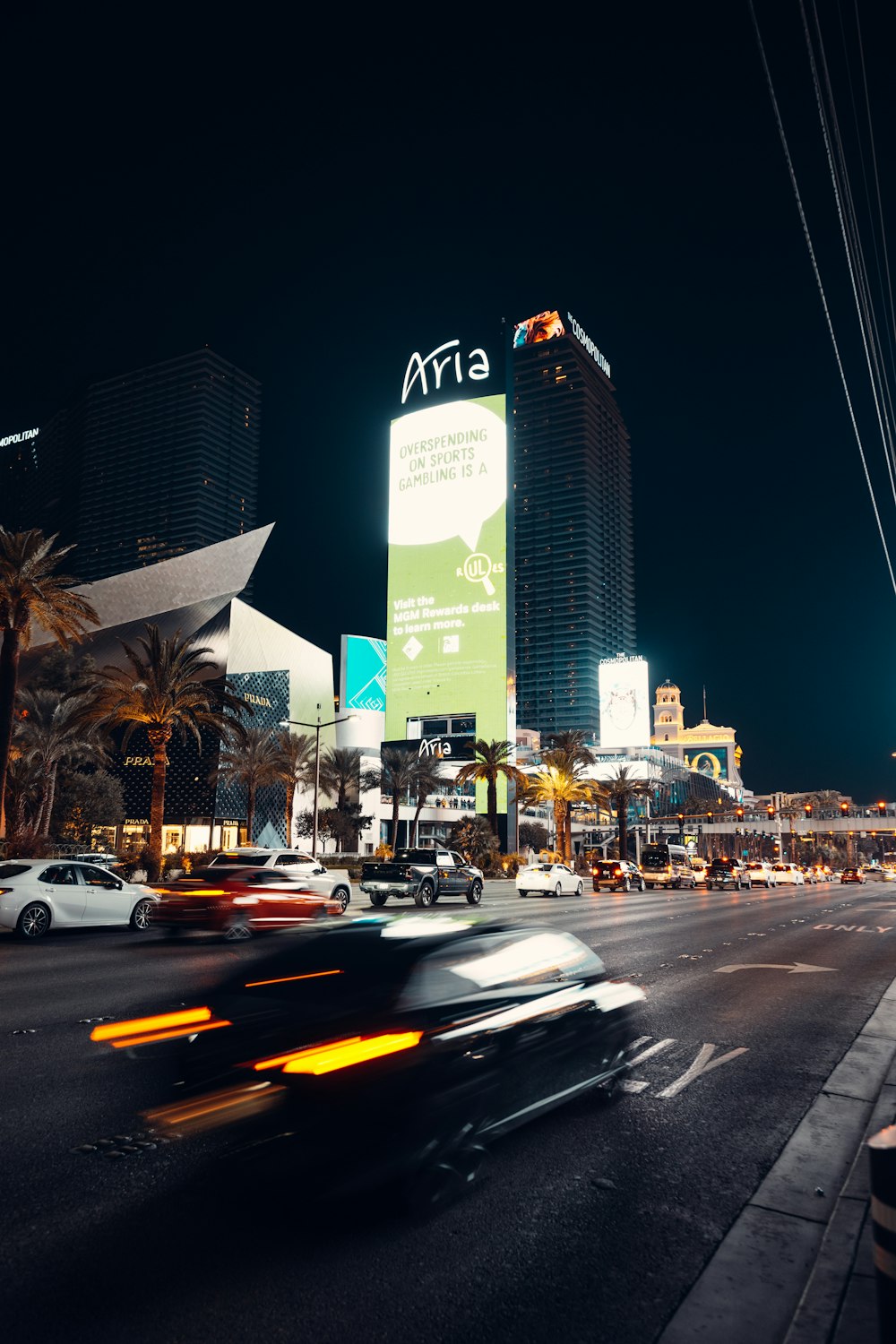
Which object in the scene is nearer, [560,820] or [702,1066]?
[702,1066]

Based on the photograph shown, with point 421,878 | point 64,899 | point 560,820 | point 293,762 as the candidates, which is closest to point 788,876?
point 560,820

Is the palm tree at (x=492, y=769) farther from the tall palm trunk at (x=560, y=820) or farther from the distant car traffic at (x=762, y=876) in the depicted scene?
the distant car traffic at (x=762, y=876)

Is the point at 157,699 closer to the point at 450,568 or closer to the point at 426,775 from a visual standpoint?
the point at 426,775

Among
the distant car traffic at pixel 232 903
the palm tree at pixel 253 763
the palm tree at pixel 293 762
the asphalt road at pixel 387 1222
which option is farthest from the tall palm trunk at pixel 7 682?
the palm tree at pixel 293 762

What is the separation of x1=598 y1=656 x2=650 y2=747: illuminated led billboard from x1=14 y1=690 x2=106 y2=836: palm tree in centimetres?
9544

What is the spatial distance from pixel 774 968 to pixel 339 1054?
38.6 ft

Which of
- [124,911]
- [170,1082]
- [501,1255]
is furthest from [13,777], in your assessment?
[501,1255]

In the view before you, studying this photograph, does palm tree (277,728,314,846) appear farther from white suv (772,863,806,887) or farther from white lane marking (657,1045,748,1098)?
white lane marking (657,1045,748,1098)

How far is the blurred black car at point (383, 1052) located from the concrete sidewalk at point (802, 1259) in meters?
1.45

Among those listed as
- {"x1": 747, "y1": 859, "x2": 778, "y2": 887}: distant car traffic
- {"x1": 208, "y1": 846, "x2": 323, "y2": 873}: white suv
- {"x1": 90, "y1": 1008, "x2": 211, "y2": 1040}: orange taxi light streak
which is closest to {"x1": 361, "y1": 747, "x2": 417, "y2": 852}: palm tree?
{"x1": 747, "y1": 859, "x2": 778, "y2": 887}: distant car traffic

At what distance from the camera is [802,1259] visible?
385 cm

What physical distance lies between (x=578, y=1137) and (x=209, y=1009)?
8.06 feet

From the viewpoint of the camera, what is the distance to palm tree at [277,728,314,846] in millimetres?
65562

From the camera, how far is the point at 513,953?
6051 mm
